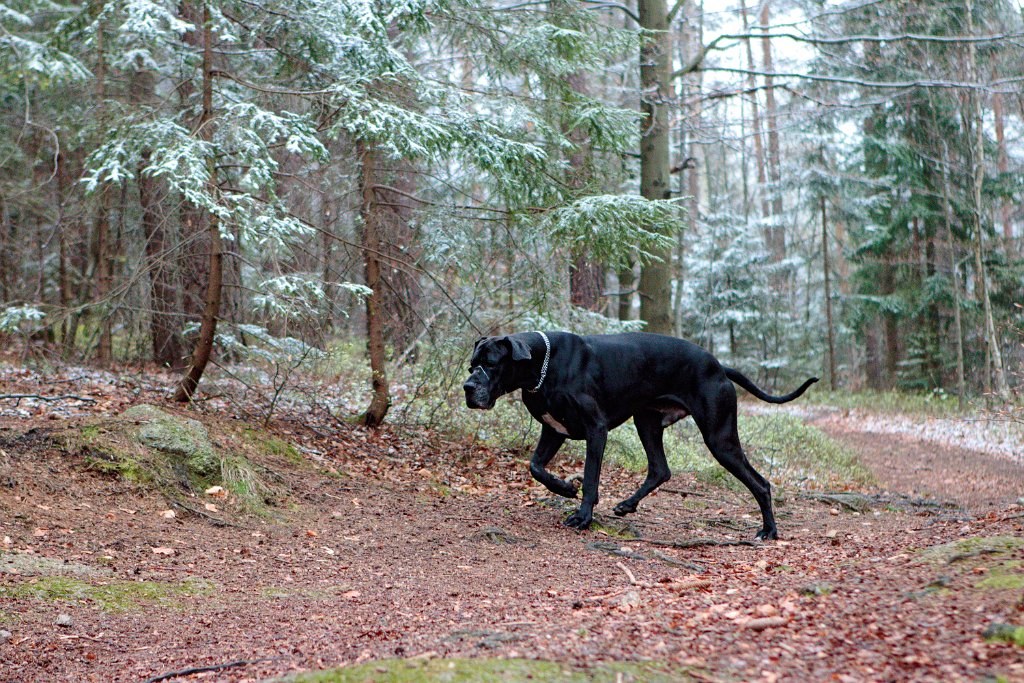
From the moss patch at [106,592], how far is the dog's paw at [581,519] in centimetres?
289

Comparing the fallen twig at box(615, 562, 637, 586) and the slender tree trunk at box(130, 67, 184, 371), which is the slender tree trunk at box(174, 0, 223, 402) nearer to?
the slender tree trunk at box(130, 67, 184, 371)

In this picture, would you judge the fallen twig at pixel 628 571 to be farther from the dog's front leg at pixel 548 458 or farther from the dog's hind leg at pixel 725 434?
the dog's hind leg at pixel 725 434

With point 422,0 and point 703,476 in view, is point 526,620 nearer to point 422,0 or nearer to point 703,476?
point 703,476

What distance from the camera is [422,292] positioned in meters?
10.2

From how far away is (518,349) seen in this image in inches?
257

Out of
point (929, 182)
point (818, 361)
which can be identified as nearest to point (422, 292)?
point (929, 182)

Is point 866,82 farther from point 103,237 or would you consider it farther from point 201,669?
point 201,669

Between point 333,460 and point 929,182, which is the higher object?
point 929,182

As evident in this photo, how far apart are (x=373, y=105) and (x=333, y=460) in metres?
3.66

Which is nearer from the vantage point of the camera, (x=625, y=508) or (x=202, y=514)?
(x=202, y=514)

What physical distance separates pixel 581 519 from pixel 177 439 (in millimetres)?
3522

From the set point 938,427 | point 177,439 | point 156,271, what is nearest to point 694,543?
point 177,439

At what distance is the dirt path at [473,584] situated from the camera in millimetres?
3330

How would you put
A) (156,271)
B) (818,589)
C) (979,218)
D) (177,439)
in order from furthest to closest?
1. (979,218)
2. (156,271)
3. (177,439)
4. (818,589)
